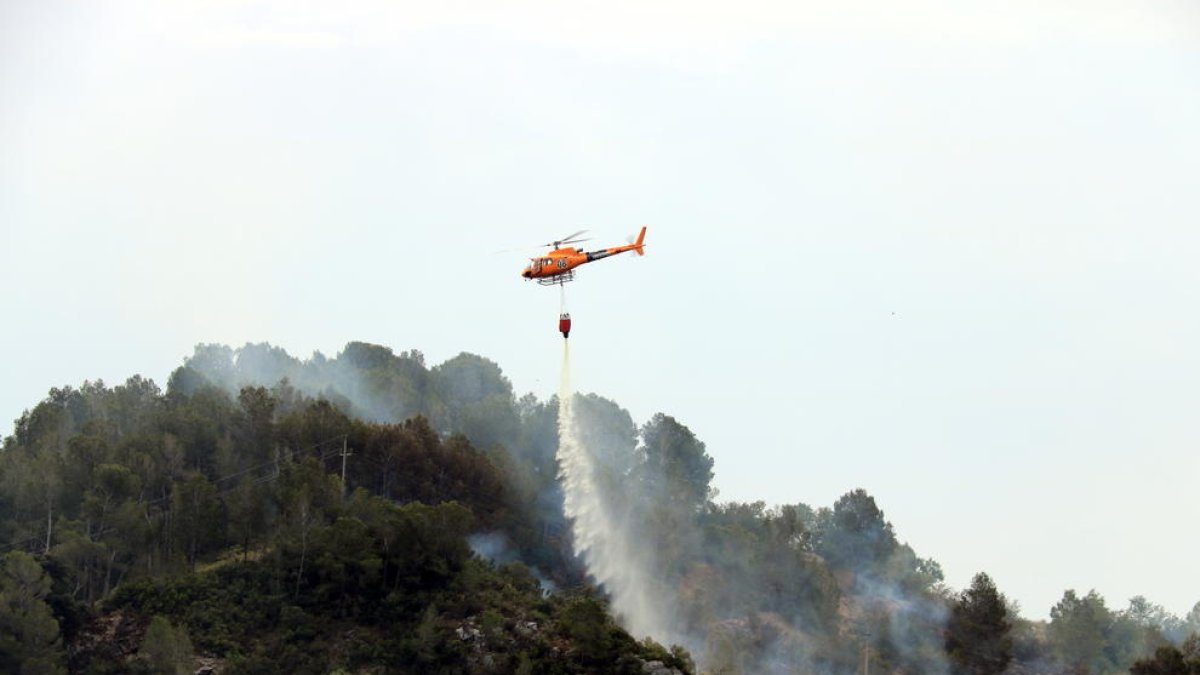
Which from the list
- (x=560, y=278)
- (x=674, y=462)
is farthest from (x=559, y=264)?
(x=674, y=462)

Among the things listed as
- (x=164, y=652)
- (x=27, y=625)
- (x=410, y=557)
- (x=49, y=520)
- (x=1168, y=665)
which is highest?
(x=49, y=520)

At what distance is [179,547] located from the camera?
135 metres

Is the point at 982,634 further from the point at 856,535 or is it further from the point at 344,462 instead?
the point at 344,462

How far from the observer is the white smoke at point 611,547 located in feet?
500

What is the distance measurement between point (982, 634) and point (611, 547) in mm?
28205

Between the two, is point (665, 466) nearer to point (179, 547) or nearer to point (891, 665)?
point (891, 665)

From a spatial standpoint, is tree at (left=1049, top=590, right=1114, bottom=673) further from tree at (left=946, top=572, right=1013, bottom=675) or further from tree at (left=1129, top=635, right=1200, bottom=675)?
tree at (left=1129, top=635, right=1200, bottom=675)

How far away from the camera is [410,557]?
13125 cm

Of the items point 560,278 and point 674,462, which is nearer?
point 560,278

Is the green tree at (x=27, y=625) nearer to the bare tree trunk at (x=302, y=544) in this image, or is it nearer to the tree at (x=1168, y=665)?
the bare tree trunk at (x=302, y=544)

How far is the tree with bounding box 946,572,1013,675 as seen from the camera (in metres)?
151

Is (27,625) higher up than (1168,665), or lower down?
higher up

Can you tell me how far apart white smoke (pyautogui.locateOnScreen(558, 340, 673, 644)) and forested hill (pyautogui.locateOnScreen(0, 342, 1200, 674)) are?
1.19m

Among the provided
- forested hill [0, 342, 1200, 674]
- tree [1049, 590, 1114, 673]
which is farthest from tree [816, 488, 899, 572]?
tree [1049, 590, 1114, 673]
